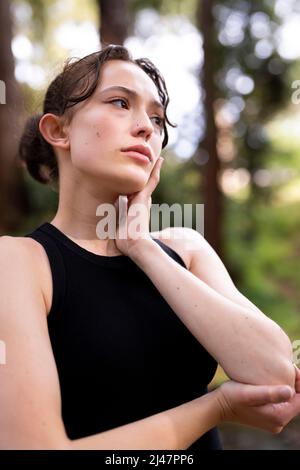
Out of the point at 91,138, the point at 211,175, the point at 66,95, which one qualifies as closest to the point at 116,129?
the point at 91,138

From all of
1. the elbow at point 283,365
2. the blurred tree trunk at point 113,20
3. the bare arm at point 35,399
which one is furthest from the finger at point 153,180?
the blurred tree trunk at point 113,20

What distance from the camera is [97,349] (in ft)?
4.95

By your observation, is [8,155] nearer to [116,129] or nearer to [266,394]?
[116,129]

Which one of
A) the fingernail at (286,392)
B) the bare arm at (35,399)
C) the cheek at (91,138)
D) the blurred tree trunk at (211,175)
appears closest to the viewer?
the bare arm at (35,399)

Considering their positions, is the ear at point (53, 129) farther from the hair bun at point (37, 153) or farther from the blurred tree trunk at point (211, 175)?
the blurred tree trunk at point (211, 175)

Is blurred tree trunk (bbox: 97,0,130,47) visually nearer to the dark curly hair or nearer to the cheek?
the dark curly hair

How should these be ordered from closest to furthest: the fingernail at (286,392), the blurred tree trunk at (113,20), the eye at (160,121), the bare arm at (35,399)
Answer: the bare arm at (35,399) < the fingernail at (286,392) < the eye at (160,121) < the blurred tree trunk at (113,20)

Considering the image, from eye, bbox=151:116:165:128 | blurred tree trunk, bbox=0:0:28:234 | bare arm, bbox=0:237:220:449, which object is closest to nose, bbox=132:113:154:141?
eye, bbox=151:116:165:128

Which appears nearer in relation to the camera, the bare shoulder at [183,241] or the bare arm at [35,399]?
the bare arm at [35,399]

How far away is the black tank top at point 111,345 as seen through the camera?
151 centimetres

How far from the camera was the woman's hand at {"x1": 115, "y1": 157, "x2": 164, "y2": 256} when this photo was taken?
68.1 inches

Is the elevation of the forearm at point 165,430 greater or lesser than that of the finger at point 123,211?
lesser

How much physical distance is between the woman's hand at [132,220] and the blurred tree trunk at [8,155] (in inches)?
208

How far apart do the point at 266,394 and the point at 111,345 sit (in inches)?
17.6
